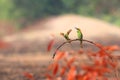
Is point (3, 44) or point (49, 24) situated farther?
point (49, 24)

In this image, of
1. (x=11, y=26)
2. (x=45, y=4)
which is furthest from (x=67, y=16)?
(x=11, y=26)

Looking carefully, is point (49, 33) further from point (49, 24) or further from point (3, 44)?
point (3, 44)

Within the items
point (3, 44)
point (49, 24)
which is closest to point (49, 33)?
point (49, 24)

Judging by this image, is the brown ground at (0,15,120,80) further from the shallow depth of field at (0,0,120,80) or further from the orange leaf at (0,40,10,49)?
the orange leaf at (0,40,10,49)

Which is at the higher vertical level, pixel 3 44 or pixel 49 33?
pixel 49 33

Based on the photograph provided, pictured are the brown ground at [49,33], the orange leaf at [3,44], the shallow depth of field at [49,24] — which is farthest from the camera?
the orange leaf at [3,44]

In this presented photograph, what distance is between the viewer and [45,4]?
30.2 meters

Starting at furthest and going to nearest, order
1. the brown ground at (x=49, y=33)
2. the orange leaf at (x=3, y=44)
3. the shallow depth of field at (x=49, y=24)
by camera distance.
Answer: the orange leaf at (x=3, y=44), the shallow depth of field at (x=49, y=24), the brown ground at (x=49, y=33)

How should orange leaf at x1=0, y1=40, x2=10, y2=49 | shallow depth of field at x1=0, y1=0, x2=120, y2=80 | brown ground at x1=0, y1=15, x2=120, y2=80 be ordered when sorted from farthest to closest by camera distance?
orange leaf at x1=0, y1=40, x2=10, y2=49 < shallow depth of field at x1=0, y1=0, x2=120, y2=80 < brown ground at x1=0, y1=15, x2=120, y2=80

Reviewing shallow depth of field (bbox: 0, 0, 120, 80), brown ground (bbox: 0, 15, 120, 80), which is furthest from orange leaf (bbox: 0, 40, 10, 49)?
brown ground (bbox: 0, 15, 120, 80)

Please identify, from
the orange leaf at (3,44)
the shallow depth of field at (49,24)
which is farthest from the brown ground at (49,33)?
the orange leaf at (3,44)

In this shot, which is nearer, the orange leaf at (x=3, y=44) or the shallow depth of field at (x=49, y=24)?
the shallow depth of field at (x=49, y=24)

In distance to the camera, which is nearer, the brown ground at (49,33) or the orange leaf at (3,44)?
the brown ground at (49,33)

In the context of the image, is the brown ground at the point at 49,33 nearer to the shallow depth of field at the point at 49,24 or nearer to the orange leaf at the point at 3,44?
the shallow depth of field at the point at 49,24
